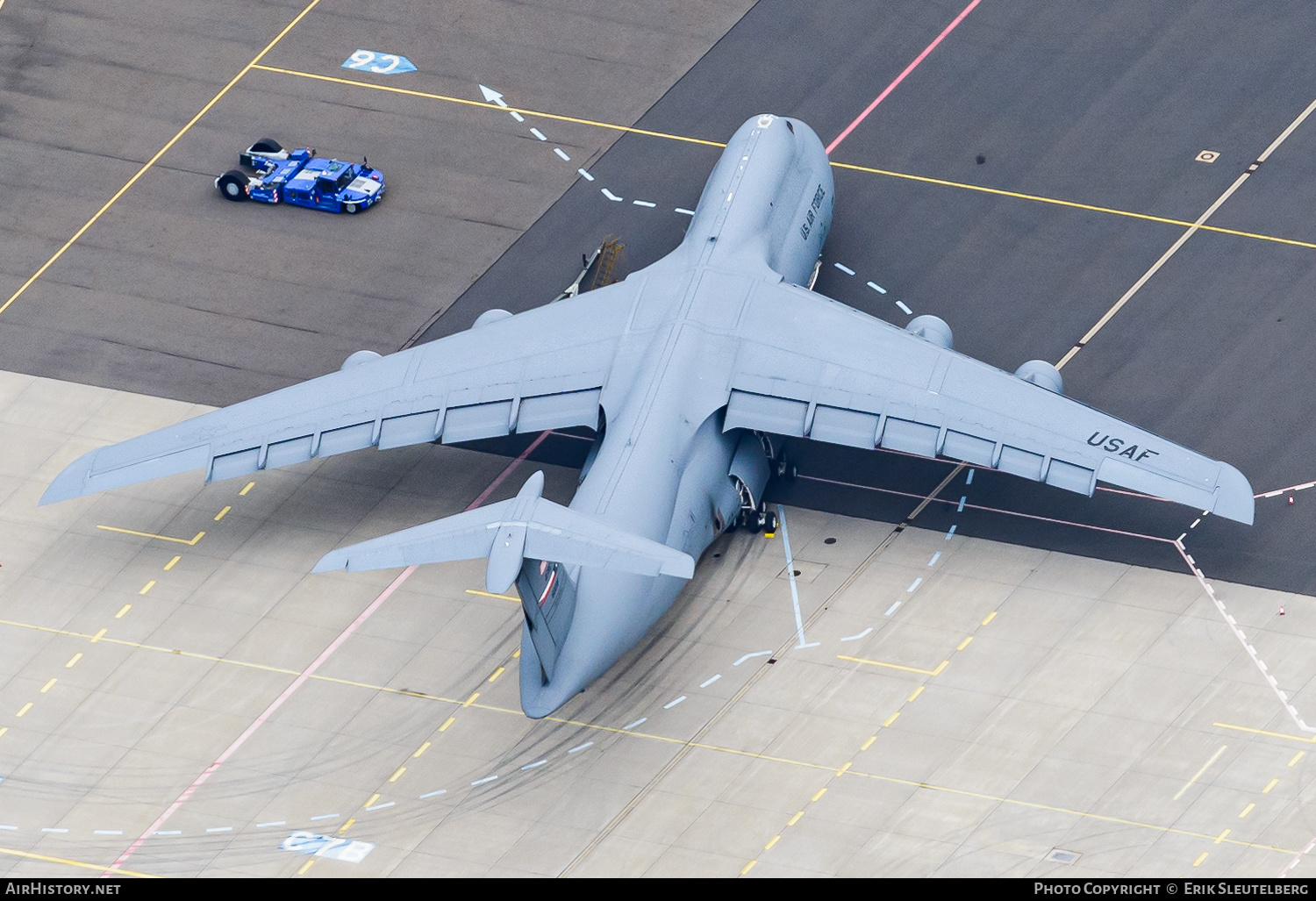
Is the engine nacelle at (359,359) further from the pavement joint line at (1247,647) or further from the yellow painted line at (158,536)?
the pavement joint line at (1247,647)

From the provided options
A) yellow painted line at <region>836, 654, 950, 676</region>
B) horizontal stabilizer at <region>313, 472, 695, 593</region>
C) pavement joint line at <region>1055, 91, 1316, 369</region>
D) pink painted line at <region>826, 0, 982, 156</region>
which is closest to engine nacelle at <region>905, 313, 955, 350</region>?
pavement joint line at <region>1055, 91, 1316, 369</region>

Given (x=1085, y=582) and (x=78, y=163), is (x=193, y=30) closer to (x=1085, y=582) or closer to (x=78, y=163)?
(x=78, y=163)

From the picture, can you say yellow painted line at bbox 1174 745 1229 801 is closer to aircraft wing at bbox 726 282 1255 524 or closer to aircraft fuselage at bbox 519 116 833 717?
aircraft wing at bbox 726 282 1255 524

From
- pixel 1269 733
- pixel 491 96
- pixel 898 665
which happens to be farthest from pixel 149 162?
pixel 1269 733

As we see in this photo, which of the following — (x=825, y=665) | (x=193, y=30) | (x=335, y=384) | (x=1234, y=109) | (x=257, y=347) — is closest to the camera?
(x=825, y=665)

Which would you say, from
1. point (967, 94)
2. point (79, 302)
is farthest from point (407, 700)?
point (967, 94)

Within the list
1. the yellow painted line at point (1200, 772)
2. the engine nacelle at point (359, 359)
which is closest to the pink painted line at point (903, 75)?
the engine nacelle at point (359, 359)
